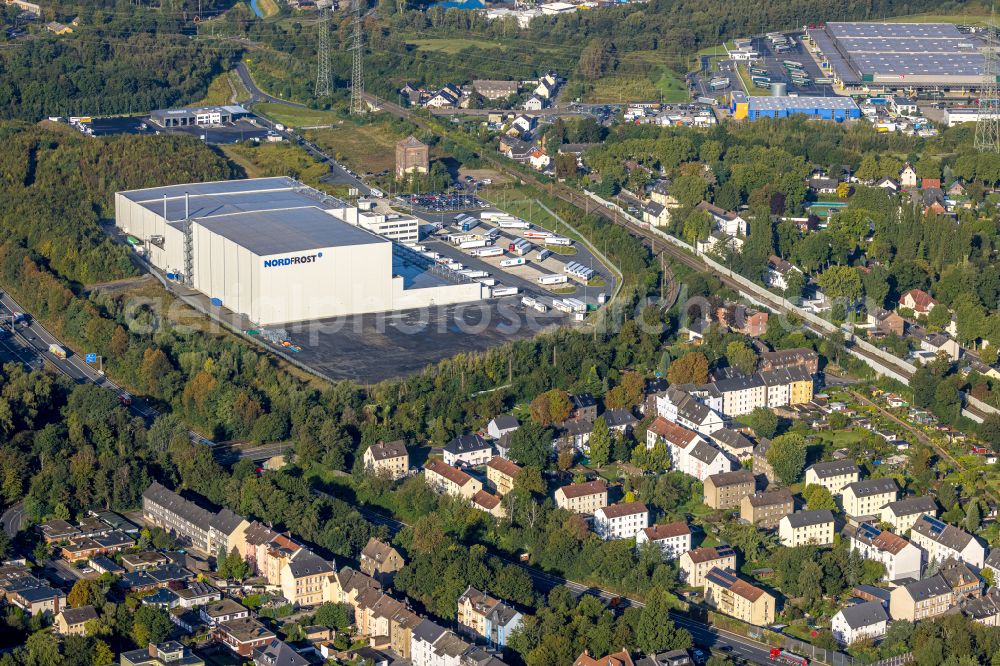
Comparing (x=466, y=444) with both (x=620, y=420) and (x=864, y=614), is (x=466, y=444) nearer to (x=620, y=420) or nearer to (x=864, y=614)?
(x=620, y=420)

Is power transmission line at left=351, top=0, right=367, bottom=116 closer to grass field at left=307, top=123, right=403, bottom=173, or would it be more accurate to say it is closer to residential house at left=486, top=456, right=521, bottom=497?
grass field at left=307, top=123, right=403, bottom=173

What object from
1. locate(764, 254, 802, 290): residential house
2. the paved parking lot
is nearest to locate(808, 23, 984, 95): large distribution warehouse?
the paved parking lot

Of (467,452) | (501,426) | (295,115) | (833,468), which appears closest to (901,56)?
(295,115)

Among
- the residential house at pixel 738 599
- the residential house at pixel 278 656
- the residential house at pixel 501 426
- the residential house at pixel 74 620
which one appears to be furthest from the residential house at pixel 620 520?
the residential house at pixel 74 620

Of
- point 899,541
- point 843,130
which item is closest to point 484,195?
point 843,130

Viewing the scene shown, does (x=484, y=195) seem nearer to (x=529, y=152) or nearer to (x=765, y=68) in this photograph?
(x=529, y=152)
